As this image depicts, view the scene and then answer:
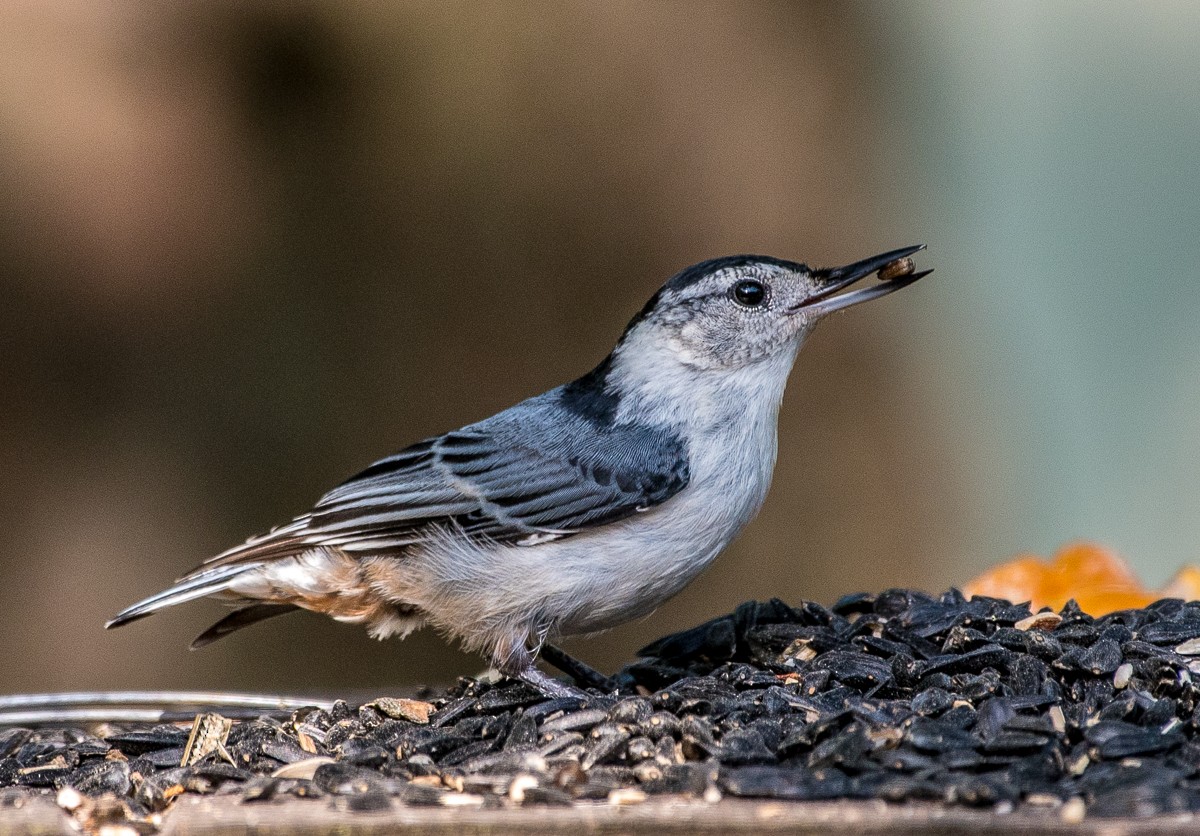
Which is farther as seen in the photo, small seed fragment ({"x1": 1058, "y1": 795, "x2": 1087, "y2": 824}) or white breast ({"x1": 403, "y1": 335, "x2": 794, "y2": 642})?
white breast ({"x1": 403, "y1": 335, "x2": 794, "y2": 642})

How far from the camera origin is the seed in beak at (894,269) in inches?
157

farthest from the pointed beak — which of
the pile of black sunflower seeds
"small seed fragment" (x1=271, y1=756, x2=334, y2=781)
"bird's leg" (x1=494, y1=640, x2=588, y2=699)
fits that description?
"small seed fragment" (x1=271, y1=756, x2=334, y2=781)

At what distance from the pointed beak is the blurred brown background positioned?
3.19 meters

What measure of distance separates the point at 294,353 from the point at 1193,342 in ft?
18.3

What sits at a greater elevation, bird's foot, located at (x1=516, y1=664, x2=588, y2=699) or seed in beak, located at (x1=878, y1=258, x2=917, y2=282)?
seed in beak, located at (x1=878, y1=258, x2=917, y2=282)

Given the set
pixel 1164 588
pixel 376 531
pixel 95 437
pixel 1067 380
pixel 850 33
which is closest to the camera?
pixel 376 531

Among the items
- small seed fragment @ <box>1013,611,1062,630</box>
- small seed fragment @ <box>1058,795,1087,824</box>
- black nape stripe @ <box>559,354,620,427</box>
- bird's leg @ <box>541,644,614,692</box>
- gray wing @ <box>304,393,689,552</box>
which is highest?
black nape stripe @ <box>559,354,620,427</box>

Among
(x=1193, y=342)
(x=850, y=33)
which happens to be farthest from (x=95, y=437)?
(x=1193, y=342)

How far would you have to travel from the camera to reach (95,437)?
266 inches

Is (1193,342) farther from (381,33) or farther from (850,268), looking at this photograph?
(381,33)

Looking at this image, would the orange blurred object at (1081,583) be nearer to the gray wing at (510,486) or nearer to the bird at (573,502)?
the bird at (573,502)

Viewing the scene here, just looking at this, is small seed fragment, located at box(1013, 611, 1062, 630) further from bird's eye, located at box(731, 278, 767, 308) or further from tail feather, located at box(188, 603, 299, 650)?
tail feather, located at box(188, 603, 299, 650)

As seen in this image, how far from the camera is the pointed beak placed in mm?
3912

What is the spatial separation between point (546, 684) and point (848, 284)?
1.64 m
